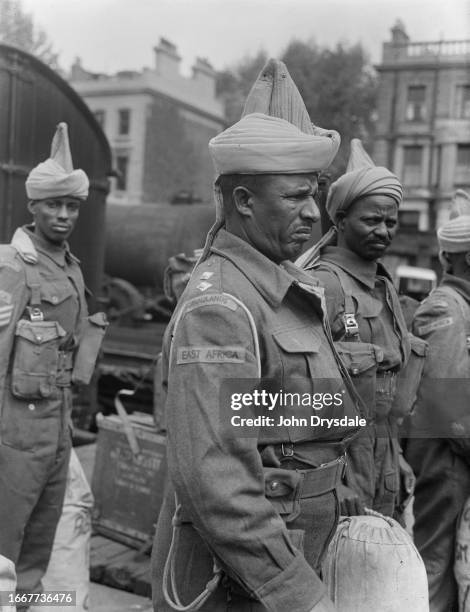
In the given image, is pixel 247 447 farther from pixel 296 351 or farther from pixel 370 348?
pixel 370 348

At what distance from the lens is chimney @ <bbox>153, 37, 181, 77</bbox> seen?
110 ft

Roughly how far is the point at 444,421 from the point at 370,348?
2.84 feet

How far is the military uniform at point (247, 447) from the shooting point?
1873mm

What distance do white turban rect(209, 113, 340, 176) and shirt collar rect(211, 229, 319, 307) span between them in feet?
0.65

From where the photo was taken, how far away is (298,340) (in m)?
2.14

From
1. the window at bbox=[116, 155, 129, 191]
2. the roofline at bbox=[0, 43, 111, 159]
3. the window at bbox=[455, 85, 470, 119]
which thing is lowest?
the roofline at bbox=[0, 43, 111, 159]

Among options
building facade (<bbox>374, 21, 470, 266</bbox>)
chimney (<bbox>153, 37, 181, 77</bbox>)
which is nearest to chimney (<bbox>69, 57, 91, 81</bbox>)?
chimney (<bbox>153, 37, 181, 77</bbox>)

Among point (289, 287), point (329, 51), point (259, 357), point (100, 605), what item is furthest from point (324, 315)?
point (329, 51)

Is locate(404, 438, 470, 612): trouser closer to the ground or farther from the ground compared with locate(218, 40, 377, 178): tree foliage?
closer to the ground

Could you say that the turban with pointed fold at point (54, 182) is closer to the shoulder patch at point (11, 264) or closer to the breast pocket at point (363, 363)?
the shoulder patch at point (11, 264)

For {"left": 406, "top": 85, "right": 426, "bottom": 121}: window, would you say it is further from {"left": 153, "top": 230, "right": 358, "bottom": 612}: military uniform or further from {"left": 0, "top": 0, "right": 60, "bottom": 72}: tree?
{"left": 153, "top": 230, "right": 358, "bottom": 612}: military uniform

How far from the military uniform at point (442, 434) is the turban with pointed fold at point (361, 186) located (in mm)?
704

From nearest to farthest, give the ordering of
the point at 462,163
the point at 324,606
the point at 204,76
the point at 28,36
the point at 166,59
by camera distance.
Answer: the point at 324,606 < the point at 28,36 < the point at 462,163 < the point at 166,59 < the point at 204,76

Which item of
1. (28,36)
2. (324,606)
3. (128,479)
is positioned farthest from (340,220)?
(28,36)
